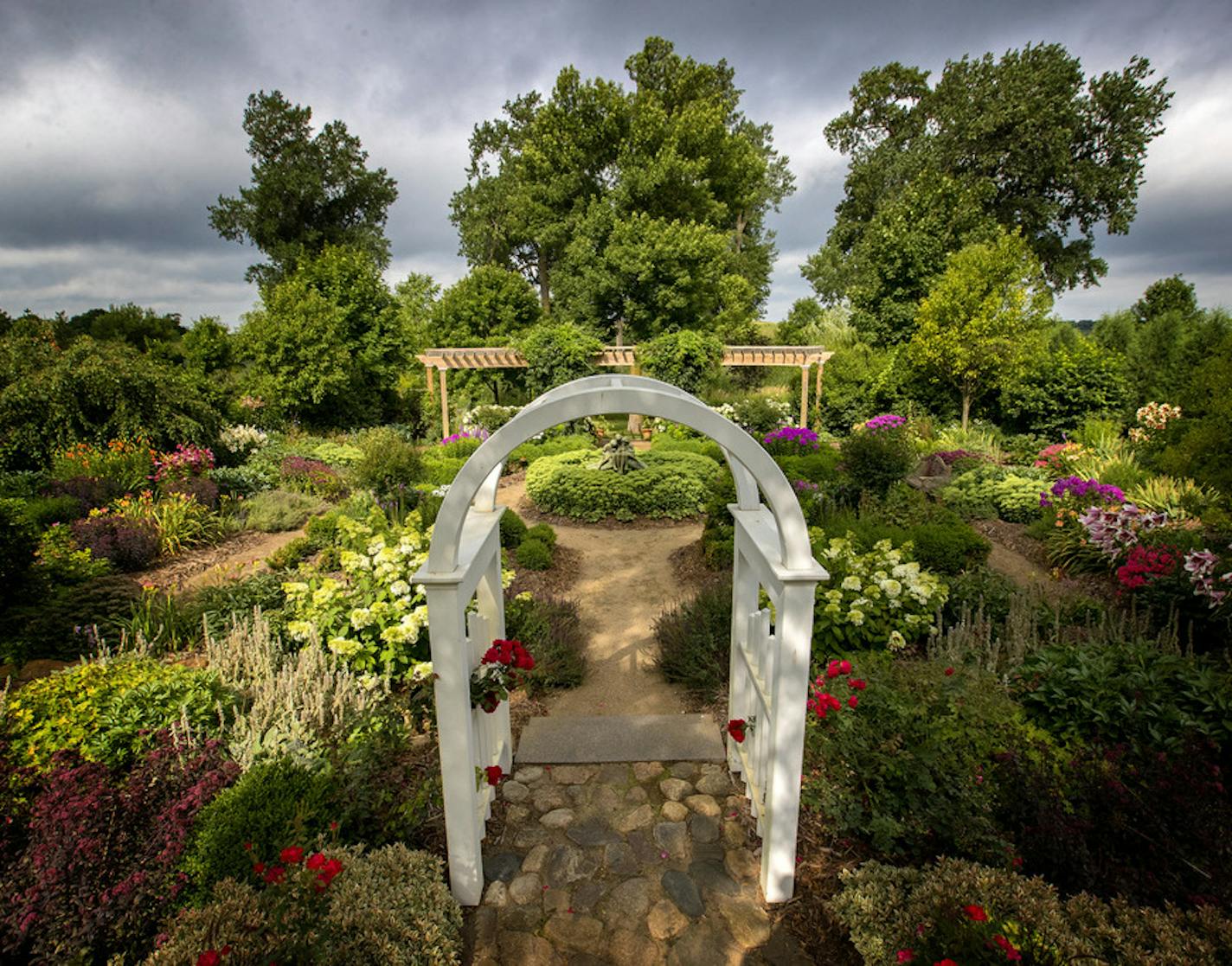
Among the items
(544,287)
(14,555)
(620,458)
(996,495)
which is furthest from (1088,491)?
(544,287)

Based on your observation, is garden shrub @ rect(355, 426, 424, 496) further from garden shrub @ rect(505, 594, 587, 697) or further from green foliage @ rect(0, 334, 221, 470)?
garden shrub @ rect(505, 594, 587, 697)

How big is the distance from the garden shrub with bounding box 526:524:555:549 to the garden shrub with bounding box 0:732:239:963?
4546 millimetres

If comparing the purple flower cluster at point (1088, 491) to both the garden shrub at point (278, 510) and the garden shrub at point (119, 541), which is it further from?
the garden shrub at point (119, 541)

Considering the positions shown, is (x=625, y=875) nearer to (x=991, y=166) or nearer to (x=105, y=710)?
(x=105, y=710)

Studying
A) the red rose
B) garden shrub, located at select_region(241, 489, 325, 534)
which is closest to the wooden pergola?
garden shrub, located at select_region(241, 489, 325, 534)

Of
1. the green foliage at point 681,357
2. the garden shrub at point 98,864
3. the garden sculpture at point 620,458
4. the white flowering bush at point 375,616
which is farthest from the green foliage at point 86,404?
the green foliage at point 681,357

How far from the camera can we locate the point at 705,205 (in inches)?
789

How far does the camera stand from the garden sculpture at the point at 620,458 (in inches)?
371

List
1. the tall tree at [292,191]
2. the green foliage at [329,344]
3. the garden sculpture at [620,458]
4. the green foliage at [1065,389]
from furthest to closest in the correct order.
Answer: the tall tree at [292,191], the green foliage at [329,344], the green foliage at [1065,389], the garden sculpture at [620,458]

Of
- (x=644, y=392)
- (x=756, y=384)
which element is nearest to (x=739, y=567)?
(x=644, y=392)

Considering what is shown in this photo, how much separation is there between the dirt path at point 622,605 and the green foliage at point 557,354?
6.25 meters

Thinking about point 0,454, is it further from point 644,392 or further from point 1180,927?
point 1180,927

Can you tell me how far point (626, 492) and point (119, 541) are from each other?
5952 mm

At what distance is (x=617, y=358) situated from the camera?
15883mm
